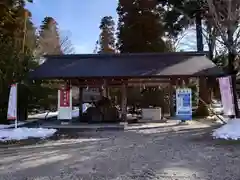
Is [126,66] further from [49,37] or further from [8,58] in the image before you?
[49,37]

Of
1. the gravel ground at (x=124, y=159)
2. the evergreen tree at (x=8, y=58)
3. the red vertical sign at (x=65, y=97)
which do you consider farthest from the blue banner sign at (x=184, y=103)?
the evergreen tree at (x=8, y=58)

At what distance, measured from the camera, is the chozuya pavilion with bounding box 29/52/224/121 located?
12.8 metres

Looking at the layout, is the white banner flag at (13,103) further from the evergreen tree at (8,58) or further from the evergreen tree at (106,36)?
the evergreen tree at (106,36)

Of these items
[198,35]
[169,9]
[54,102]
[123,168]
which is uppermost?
[169,9]

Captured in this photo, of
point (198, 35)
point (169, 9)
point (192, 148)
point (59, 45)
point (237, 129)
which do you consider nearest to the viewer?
point (192, 148)

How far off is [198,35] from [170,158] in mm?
13661

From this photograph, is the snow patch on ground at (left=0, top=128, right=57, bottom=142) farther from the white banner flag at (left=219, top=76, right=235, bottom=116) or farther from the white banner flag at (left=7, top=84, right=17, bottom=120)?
the white banner flag at (left=219, top=76, right=235, bottom=116)

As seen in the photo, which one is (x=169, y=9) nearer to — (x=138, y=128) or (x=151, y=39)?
(x=151, y=39)

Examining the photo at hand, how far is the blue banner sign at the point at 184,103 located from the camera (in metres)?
13.4

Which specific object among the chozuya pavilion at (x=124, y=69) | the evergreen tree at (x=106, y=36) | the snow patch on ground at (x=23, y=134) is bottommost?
the snow patch on ground at (x=23, y=134)

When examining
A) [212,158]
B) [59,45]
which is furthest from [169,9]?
[59,45]

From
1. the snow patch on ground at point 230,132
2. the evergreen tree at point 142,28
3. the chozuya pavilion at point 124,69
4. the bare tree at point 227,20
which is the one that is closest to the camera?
the snow patch on ground at point 230,132

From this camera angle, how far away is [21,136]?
10.1m

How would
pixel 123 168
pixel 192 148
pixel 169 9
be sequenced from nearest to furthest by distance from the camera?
pixel 123 168, pixel 192 148, pixel 169 9
